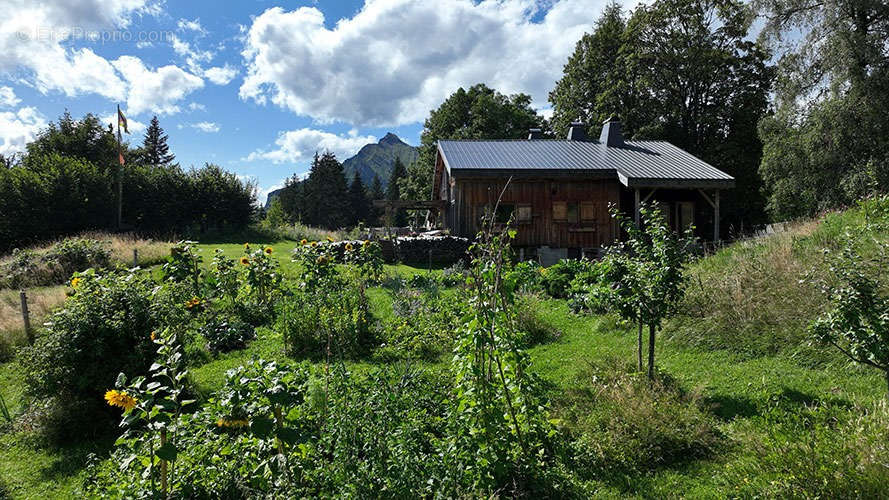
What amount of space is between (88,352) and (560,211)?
612 inches

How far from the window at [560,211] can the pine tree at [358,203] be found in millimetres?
35816

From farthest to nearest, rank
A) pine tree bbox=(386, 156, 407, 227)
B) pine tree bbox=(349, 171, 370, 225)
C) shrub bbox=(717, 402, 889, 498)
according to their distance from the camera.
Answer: pine tree bbox=(386, 156, 407, 227)
pine tree bbox=(349, 171, 370, 225)
shrub bbox=(717, 402, 889, 498)

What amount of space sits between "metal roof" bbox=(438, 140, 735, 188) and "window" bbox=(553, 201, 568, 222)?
1.33 meters

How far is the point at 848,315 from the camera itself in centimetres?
383

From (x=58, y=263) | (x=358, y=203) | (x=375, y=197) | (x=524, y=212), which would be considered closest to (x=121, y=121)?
(x=58, y=263)

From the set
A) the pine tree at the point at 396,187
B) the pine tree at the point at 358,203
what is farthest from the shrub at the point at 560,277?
the pine tree at the point at 396,187

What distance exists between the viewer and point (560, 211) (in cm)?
1755

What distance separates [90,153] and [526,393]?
123 ft

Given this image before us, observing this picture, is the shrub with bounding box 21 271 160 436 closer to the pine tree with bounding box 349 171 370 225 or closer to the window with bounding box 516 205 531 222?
the window with bounding box 516 205 531 222

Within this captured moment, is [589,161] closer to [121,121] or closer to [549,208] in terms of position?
[549,208]

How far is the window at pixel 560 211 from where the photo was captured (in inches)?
690

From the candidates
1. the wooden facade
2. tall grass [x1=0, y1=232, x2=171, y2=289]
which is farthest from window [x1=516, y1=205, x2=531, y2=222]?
tall grass [x1=0, y1=232, x2=171, y2=289]

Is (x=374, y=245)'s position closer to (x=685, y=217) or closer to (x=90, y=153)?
(x=685, y=217)

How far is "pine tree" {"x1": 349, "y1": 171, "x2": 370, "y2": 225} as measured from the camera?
51.1 metres
